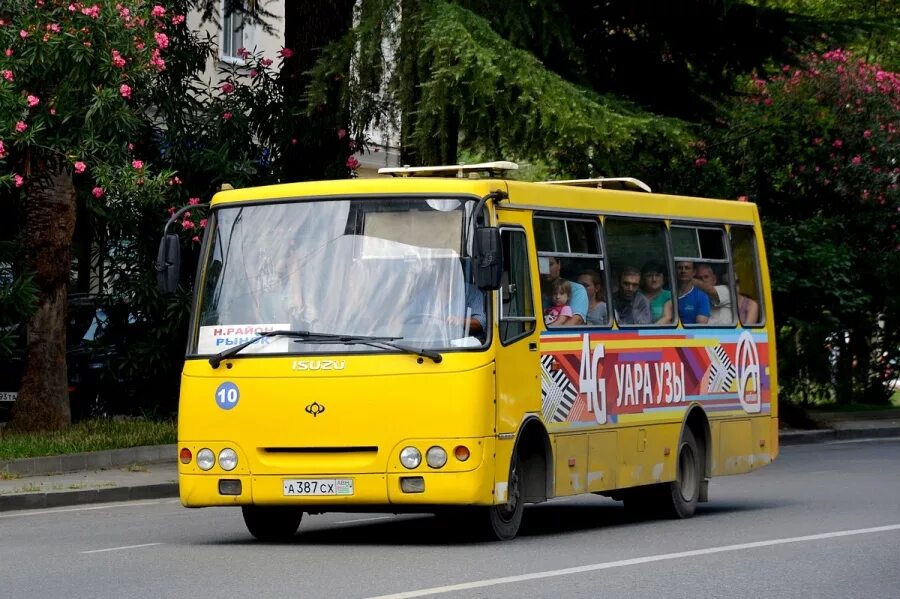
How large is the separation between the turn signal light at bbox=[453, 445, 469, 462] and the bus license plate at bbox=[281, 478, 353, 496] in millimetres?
717

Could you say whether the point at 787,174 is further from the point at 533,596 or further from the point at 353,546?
the point at 533,596

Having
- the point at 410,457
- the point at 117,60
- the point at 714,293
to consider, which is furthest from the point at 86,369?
the point at 410,457

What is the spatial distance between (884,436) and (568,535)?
18471mm

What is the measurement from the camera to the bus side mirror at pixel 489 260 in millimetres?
12727

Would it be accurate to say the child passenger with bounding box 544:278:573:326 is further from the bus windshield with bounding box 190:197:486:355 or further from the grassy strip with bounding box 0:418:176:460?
the grassy strip with bounding box 0:418:176:460

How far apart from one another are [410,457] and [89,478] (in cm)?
802

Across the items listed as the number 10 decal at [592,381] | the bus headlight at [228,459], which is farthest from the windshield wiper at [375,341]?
the number 10 decal at [592,381]

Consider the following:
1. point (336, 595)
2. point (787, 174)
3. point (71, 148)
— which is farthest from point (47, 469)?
point (787, 174)

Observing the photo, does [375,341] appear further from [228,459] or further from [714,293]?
[714,293]

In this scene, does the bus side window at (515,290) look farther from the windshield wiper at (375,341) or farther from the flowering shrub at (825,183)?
the flowering shrub at (825,183)

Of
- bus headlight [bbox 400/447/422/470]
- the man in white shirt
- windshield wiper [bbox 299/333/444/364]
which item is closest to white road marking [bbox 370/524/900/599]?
bus headlight [bbox 400/447/422/470]

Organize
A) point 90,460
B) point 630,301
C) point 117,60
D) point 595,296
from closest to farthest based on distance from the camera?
1. point 595,296
2. point 630,301
3. point 117,60
4. point 90,460

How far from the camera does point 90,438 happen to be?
2192cm

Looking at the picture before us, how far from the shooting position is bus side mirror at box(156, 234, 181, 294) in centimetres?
1332
